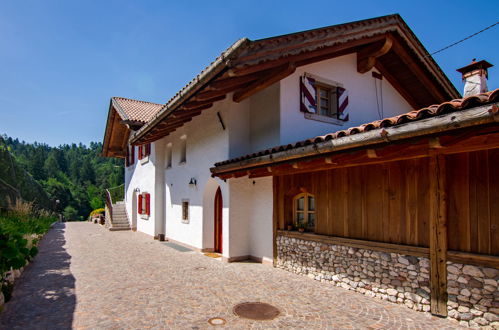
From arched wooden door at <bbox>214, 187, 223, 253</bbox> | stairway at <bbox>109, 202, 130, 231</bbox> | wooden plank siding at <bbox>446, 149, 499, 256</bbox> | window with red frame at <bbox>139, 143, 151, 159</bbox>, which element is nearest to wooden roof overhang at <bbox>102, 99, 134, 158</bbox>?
window with red frame at <bbox>139, 143, 151, 159</bbox>

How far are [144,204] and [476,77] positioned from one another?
14103 millimetres

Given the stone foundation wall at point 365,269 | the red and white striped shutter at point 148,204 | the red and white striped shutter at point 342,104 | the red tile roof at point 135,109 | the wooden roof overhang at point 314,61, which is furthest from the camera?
the red and white striped shutter at point 148,204

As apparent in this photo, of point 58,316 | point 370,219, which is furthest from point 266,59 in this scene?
point 58,316

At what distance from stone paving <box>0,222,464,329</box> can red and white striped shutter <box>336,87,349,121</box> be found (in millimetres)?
4604

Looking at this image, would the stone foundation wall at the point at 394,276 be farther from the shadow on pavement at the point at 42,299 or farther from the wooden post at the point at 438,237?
the shadow on pavement at the point at 42,299

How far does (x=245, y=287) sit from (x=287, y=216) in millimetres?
2155

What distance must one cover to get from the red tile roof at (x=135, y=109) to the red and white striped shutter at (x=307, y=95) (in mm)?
7217

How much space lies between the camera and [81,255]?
32.4ft

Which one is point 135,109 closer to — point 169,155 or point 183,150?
point 169,155

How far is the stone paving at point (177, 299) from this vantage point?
4.61 meters

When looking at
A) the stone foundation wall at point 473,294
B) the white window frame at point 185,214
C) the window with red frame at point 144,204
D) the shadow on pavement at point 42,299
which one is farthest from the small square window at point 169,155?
the stone foundation wall at point 473,294

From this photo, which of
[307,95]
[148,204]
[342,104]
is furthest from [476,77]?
[148,204]

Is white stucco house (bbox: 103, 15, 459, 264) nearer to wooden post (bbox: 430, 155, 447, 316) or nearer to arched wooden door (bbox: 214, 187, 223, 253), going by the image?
arched wooden door (bbox: 214, 187, 223, 253)

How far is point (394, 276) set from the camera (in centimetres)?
535
